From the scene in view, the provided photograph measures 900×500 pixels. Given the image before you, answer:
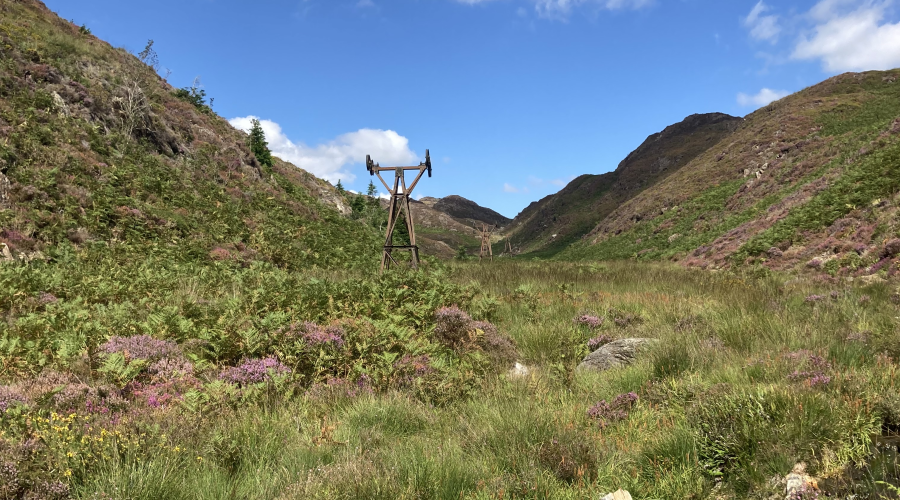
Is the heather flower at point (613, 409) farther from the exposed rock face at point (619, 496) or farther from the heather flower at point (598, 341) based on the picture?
the heather flower at point (598, 341)

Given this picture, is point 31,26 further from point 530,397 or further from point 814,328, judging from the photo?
point 814,328

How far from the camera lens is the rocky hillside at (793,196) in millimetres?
15270

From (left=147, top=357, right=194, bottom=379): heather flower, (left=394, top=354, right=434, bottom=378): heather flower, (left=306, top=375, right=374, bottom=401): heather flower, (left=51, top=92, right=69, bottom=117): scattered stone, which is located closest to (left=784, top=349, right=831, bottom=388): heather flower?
(left=394, top=354, right=434, bottom=378): heather flower

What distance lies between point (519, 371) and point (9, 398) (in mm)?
5330

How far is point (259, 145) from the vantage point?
40.4 metres

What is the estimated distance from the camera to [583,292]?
10.7m

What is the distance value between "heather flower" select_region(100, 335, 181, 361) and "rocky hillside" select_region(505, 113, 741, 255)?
6949 cm

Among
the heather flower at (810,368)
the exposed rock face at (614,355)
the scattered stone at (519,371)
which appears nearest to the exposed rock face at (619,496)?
the heather flower at (810,368)

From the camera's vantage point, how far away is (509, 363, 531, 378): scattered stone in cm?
535

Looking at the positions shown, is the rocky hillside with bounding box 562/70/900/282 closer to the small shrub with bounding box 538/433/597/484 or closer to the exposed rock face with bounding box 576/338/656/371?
the exposed rock face with bounding box 576/338/656/371

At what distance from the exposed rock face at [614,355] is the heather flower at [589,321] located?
4.65 feet

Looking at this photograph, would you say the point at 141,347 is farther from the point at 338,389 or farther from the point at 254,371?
the point at 338,389

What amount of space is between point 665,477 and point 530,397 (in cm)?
146

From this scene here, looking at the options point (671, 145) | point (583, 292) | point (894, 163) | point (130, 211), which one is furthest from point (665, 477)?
point (671, 145)
